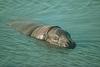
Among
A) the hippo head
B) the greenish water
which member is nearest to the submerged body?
the hippo head

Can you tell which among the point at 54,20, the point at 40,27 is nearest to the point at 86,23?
the point at 54,20

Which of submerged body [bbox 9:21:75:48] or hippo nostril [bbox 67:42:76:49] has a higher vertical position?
submerged body [bbox 9:21:75:48]

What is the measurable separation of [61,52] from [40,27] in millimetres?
1790

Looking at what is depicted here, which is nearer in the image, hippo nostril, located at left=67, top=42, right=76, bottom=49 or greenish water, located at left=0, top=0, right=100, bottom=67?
greenish water, located at left=0, top=0, right=100, bottom=67

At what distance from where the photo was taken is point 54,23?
15688 mm

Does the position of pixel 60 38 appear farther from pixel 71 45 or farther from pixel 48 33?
pixel 48 33

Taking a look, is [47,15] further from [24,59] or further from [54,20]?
[24,59]

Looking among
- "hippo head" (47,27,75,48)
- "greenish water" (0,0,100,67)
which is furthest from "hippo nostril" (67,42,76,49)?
"greenish water" (0,0,100,67)

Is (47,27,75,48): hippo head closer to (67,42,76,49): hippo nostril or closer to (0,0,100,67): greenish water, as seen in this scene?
(67,42,76,49): hippo nostril

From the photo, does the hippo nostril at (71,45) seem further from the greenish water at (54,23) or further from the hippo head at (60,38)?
the greenish water at (54,23)

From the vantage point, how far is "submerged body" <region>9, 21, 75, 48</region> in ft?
41.8

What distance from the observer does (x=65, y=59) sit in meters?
11.9

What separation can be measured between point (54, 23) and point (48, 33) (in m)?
2.52

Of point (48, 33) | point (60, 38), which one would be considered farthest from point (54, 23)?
point (60, 38)
